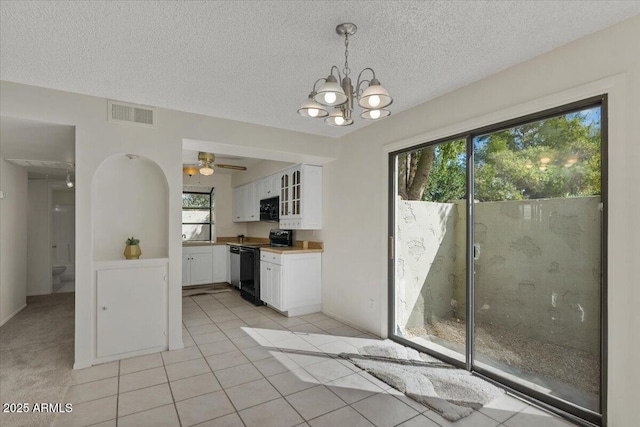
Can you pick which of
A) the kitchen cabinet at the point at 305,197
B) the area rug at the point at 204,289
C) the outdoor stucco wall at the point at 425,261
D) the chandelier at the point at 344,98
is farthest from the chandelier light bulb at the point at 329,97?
the area rug at the point at 204,289

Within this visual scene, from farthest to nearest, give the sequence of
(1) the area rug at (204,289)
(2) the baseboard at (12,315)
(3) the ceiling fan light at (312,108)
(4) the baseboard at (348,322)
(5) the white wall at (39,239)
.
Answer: (1) the area rug at (204,289) < (5) the white wall at (39,239) < (2) the baseboard at (12,315) < (4) the baseboard at (348,322) < (3) the ceiling fan light at (312,108)

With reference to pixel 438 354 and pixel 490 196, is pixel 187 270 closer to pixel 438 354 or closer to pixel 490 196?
pixel 438 354

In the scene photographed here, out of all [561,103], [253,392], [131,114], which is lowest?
[253,392]

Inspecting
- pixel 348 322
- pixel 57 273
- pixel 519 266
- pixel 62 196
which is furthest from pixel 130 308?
pixel 62 196

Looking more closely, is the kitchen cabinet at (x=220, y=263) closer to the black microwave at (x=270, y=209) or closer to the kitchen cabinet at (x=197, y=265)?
the kitchen cabinet at (x=197, y=265)

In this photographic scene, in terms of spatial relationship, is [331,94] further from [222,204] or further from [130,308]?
[222,204]

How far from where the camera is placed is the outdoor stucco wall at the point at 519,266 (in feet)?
7.38

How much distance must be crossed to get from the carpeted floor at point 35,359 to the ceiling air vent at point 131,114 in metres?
2.39

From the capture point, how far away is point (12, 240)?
4805mm

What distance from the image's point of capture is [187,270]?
663 centimetres

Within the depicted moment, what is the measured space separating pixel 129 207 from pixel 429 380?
137 inches

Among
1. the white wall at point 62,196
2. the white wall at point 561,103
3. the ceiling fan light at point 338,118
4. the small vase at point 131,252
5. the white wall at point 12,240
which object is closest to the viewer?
the white wall at point 561,103

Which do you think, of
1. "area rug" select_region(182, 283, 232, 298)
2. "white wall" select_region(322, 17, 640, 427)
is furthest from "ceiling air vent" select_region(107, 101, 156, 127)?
"area rug" select_region(182, 283, 232, 298)

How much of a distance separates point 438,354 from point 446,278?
0.74 m
